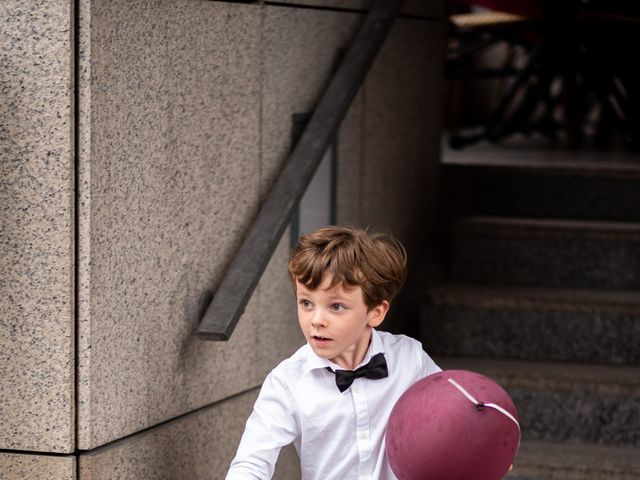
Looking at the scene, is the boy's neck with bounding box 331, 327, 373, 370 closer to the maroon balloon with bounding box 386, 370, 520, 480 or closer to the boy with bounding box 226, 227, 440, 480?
the boy with bounding box 226, 227, 440, 480

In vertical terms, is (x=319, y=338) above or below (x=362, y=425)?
above

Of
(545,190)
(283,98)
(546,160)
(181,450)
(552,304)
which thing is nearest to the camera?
(181,450)

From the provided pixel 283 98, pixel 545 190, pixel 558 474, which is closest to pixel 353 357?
pixel 283 98

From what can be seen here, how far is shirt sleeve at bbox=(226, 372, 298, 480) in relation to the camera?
2.60m

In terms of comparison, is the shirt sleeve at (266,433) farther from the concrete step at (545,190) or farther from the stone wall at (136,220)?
the concrete step at (545,190)

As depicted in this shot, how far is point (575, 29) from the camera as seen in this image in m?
Result: 6.29

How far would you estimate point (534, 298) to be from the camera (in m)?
4.40

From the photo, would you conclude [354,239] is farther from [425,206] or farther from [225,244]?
[425,206]

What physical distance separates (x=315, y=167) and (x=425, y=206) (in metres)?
1.74

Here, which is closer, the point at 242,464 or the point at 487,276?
the point at 242,464

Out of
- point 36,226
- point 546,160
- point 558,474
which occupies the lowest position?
point 558,474

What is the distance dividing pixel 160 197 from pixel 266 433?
61 centimetres

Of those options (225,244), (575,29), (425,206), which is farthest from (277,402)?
(575,29)

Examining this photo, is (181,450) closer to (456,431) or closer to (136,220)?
(136,220)
